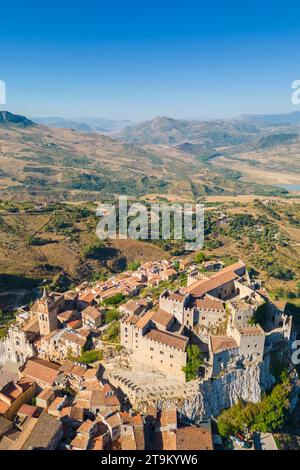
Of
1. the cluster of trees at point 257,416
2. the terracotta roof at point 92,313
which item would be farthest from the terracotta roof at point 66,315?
the cluster of trees at point 257,416

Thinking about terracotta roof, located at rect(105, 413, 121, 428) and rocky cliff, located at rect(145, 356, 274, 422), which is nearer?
terracotta roof, located at rect(105, 413, 121, 428)

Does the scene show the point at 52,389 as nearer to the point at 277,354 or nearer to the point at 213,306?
the point at 213,306

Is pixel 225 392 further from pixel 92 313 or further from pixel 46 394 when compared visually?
pixel 92 313

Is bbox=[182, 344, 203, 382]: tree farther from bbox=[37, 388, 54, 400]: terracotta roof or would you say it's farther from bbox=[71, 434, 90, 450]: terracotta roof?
bbox=[37, 388, 54, 400]: terracotta roof

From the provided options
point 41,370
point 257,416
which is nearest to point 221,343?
point 257,416

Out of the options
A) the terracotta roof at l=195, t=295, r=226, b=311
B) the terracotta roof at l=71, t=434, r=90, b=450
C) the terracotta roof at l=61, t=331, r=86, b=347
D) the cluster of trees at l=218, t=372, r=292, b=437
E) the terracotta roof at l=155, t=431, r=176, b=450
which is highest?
the terracotta roof at l=195, t=295, r=226, b=311

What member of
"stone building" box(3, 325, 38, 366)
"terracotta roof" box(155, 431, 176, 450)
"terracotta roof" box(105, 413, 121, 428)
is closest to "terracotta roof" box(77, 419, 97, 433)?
"terracotta roof" box(105, 413, 121, 428)
